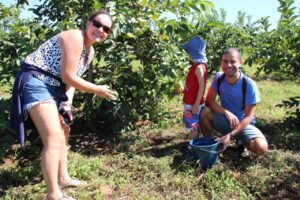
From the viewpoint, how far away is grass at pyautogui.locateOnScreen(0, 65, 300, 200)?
128 inches

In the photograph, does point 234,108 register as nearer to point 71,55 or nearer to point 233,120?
point 233,120

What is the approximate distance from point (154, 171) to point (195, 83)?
0.95m

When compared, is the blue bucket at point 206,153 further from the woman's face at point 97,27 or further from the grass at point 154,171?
the woman's face at point 97,27

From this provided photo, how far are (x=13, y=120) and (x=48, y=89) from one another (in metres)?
0.35

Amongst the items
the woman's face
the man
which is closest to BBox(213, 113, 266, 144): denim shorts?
the man

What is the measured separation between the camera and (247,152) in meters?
3.80

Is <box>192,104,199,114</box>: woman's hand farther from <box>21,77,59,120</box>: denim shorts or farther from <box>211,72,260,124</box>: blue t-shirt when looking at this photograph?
<box>21,77,59,120</box>: denim shorts

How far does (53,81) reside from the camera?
2838mm

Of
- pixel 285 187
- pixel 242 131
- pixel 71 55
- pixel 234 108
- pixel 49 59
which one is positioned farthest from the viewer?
pixel 234 108

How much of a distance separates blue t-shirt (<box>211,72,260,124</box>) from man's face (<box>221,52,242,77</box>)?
0.14 m

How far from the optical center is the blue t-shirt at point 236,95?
11.9 ft

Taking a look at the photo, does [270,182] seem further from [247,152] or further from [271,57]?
[271,57]

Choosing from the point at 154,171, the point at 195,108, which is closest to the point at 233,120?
the point at 195,108

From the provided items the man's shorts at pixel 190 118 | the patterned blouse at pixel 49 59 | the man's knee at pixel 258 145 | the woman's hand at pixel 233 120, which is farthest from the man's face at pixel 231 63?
the patterned blouse at pixel 49 59
